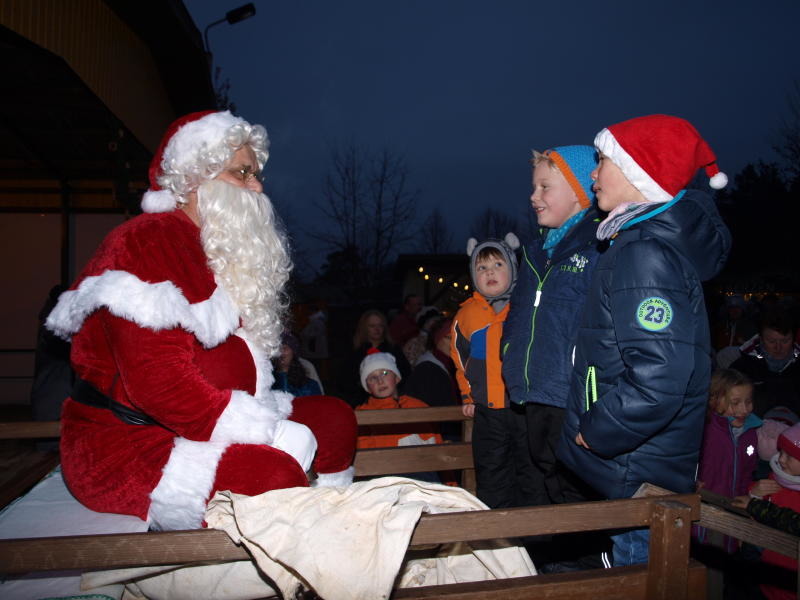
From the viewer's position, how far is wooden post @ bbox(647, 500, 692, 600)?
1604 mm

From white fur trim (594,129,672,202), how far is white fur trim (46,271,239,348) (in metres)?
1.62

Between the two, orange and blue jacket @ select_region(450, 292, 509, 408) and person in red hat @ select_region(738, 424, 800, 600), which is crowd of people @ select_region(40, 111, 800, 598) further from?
person in red hat @ select_region(738, 424, 800, 600)

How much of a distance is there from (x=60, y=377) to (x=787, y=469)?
522 centimetres

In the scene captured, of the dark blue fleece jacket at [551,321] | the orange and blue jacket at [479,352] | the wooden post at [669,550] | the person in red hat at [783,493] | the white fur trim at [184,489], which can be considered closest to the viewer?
the wooden post at [669,550]

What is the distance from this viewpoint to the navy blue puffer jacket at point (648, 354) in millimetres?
1918

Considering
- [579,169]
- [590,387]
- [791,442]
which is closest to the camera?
[590,387]

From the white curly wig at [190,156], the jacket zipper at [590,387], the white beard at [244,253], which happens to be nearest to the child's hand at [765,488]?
the jacket zipper at [590,387]

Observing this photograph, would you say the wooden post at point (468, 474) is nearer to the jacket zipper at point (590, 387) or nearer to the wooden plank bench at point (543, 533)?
the jacket zipper at point (590, 387)

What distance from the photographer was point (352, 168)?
2253 cm

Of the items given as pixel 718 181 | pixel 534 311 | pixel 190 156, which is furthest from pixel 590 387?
pixel 190 156

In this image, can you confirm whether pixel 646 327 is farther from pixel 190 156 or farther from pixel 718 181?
pixel 190 156

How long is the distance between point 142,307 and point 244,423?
51 cm

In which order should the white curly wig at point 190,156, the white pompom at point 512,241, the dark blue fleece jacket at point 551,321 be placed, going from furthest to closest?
the white pompom at point 512,241, the dark blue fleece jacket at point 551,321, the white curly wig at point 190,156

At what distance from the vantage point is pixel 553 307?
2.54 m
